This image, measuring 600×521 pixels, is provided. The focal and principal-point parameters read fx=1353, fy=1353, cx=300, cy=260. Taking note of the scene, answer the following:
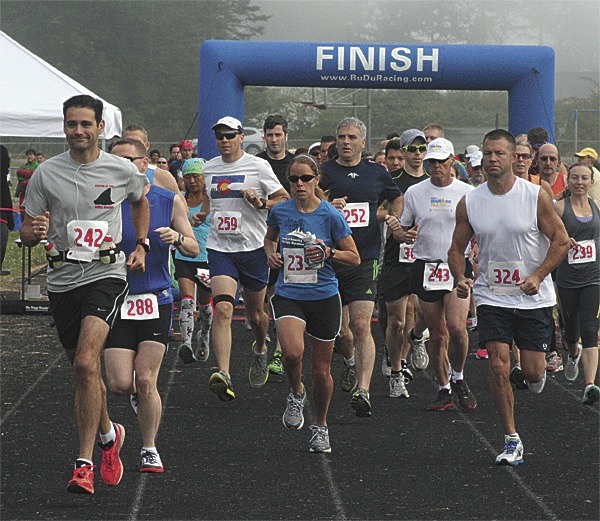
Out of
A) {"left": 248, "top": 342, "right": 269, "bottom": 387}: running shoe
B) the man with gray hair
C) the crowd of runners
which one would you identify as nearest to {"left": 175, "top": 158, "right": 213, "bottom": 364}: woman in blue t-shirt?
the crowd of runners

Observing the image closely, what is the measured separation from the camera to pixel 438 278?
→ 9.47 metres

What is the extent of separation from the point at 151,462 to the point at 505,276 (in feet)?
7.41

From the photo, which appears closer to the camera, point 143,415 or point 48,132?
point 143,415

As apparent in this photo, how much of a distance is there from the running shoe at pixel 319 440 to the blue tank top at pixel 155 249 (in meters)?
1.21

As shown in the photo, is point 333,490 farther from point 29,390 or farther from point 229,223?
point 29,390

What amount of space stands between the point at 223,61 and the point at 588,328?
6.63 m

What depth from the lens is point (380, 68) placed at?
50.1 feet

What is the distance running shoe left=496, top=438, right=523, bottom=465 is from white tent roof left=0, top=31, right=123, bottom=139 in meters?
7.02

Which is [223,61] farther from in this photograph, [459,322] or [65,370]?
[459,322]

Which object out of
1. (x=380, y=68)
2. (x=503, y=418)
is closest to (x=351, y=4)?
(x=380, y=68)

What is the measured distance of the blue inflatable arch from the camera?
15055 millimetres

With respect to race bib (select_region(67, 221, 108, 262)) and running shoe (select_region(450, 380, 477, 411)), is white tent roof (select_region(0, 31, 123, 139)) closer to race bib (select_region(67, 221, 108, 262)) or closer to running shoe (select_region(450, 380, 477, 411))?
running shoe (select_region(450, 380, 477, 411))

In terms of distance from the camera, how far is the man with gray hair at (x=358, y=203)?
9.48 meters

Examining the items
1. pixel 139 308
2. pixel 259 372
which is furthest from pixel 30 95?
pixel 139 308
